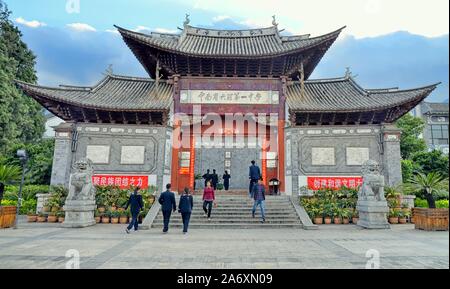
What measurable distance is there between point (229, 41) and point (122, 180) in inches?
403

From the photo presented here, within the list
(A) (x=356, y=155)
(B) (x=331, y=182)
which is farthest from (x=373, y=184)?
(A) (x=356, y=155)

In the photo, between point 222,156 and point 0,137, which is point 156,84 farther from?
point 0,137

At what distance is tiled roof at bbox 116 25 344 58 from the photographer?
43.6 feet

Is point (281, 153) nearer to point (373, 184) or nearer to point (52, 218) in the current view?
point (373, 184)

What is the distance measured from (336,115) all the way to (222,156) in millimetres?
6931

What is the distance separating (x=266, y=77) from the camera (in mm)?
14508

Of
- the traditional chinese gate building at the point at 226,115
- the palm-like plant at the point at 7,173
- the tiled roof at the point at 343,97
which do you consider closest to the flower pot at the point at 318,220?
the traditional chinese gate building at the point at 226,115

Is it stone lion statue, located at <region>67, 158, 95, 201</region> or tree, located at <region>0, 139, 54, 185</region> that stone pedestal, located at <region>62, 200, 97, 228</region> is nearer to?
stone lion statue, located at <region>67, 158, 95, 201</region>

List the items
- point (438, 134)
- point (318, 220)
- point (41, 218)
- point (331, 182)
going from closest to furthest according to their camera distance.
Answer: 1. point (318, 220)
2. point (41, 218)
3. point (331, 182)
4. point (438, 134)

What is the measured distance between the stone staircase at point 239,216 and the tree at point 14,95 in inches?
561

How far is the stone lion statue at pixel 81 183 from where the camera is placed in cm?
980

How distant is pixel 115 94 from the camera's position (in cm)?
1452

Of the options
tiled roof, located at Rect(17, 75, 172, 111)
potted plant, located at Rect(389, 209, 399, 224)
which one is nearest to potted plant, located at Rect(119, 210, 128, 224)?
tiled roof, located at Rect(17, 75, 172, 111)

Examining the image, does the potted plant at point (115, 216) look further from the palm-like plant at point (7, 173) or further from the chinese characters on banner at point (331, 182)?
the chinese characters on banner at point (331, 182)
